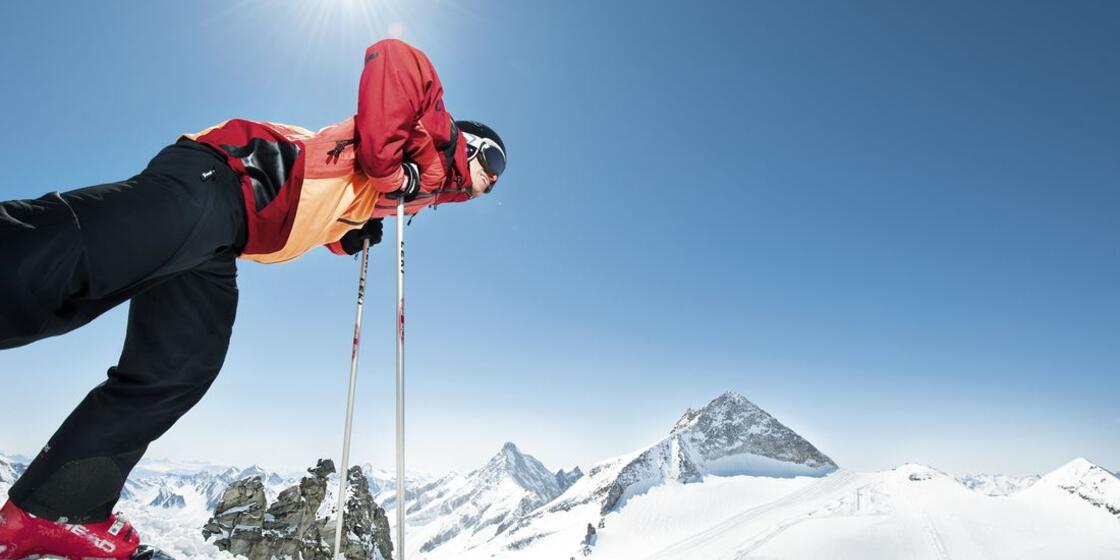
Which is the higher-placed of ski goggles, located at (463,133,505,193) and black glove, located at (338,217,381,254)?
ski goggles, located at (463,133,505,193)

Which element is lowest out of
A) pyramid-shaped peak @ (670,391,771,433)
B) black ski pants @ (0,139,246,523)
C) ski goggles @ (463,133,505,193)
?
black ski pants @ (0,139,246,523)

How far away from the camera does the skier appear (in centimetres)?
190

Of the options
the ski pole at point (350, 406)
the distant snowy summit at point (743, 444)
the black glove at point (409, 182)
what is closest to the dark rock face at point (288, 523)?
the ski pole at point (350, 406)

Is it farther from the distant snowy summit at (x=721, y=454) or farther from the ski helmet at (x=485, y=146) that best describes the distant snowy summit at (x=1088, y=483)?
the ski helmet at (x=485, y=146)

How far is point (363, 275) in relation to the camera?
11.8 feet

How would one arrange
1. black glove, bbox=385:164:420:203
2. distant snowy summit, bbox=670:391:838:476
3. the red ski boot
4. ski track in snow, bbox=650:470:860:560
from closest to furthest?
the red ski boot, black glove, bbox=385:164:420:203, ski track in snow, bbox=650:470:860:560, distant snowy summit, bbox=670:391:838:476

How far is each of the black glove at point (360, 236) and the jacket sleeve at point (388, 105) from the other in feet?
2.44

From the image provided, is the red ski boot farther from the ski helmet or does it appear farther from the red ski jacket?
the ski helmet

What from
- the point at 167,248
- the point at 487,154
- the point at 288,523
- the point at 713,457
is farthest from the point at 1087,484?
the point at 167,248

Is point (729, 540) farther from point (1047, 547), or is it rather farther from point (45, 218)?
point (45, 218)

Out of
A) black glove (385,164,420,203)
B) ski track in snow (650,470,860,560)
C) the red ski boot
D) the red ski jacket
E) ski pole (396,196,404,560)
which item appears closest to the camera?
the red ski boot

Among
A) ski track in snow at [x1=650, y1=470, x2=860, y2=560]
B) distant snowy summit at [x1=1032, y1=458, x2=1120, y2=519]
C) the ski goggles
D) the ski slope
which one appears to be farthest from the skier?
distant snowy summit at [x1=1032, y1=458, x2=1120, y2=519]

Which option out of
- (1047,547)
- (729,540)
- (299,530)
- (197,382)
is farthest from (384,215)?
(1047,547)

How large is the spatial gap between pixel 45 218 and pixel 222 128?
3.32 ft
